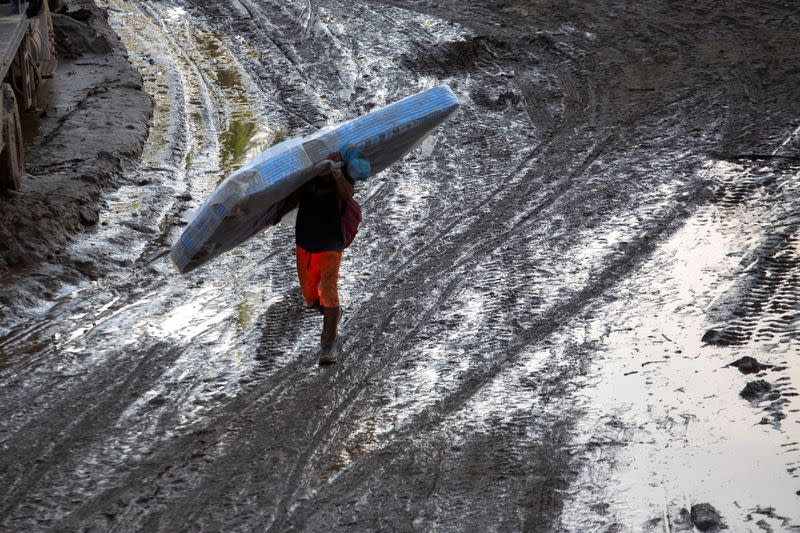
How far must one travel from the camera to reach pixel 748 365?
6707mm

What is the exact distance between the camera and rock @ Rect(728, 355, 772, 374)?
6.67m

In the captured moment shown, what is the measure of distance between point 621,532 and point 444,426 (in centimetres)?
141

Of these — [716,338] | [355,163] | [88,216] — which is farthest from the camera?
[88,216]

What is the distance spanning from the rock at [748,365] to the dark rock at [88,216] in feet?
18.7

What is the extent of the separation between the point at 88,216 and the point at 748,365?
587 cm

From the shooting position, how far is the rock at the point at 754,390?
6.40m

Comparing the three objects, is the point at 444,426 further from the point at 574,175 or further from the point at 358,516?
the point at 574,175

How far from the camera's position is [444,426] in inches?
248

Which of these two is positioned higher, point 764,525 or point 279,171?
point 279,171

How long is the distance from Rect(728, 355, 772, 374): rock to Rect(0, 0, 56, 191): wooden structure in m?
6.48

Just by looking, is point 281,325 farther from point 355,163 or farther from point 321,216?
point 355,163

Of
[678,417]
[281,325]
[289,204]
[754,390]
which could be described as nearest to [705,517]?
[678,417]

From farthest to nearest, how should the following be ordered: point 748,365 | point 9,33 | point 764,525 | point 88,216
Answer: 1. point 9,33
2. point 88,216
3. point 748,365
4. point 764,525

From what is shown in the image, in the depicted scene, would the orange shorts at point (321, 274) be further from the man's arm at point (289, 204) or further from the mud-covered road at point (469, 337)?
the mud-covered road at point (469, 337)
